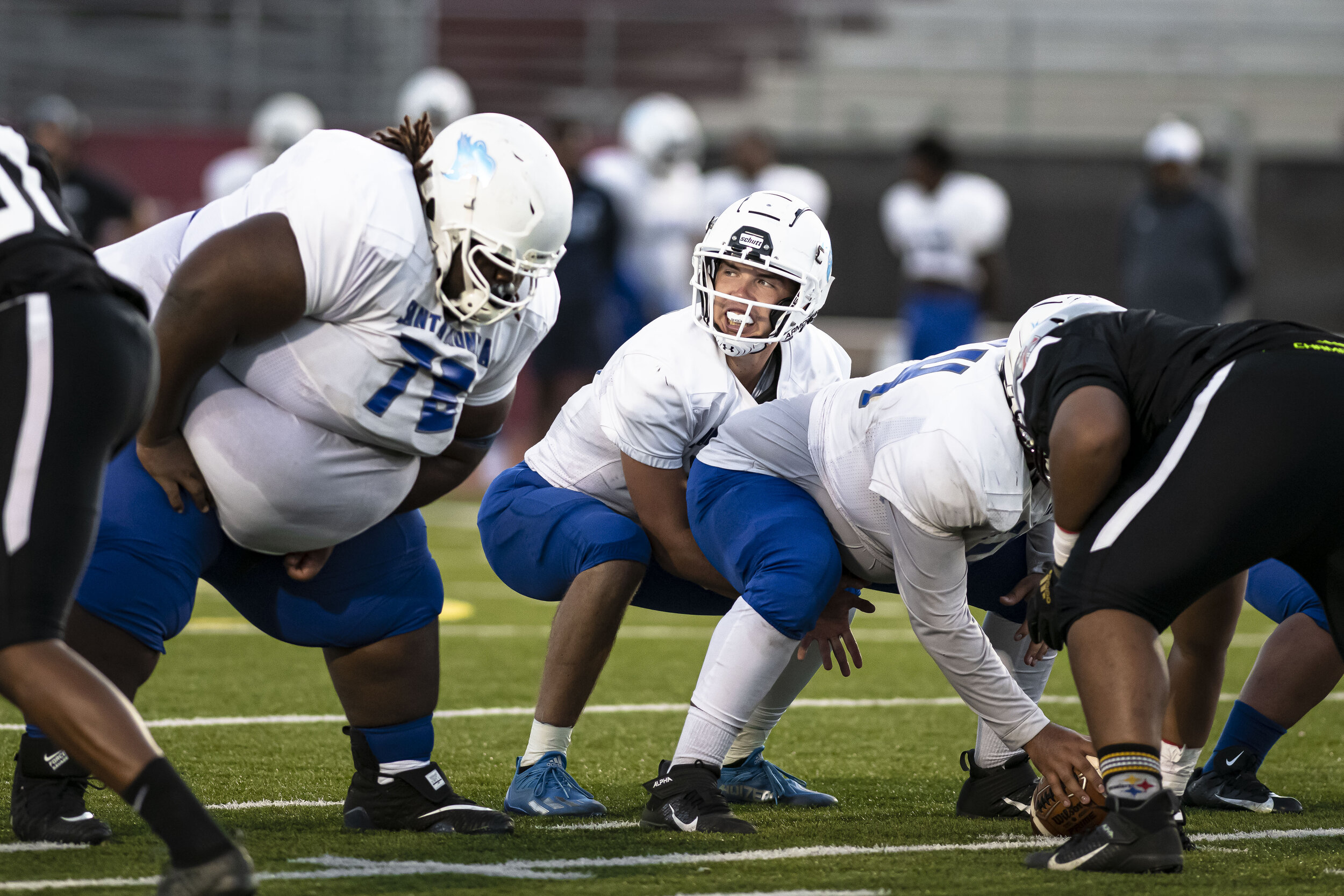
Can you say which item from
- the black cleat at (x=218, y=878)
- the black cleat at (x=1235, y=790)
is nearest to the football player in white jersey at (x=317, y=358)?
the black cleat at (x=218, y=878)

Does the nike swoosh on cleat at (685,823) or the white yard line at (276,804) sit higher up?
the nike swoosh on cleat at (685,823)

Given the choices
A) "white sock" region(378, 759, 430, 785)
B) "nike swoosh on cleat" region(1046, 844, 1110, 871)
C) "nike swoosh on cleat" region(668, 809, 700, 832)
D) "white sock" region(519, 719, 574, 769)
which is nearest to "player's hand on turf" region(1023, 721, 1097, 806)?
"nike swoosh on cleat" region(1046, 844, 1110, 871)

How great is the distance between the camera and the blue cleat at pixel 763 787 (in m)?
3.54

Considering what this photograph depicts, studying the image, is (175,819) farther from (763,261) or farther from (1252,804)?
(1252,804)

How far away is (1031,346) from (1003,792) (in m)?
0.95

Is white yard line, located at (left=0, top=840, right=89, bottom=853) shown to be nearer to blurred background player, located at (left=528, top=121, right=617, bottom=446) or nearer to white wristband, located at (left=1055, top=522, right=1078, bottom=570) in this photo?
white wristband, located at (left=1055, top=522, right=1078, bottom=570)

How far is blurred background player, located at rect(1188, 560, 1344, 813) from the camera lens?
140 inches

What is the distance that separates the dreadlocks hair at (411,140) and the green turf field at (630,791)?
1.21m

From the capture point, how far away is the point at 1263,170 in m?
12.5

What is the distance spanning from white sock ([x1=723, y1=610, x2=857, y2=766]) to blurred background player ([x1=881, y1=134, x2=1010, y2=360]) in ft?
22.6

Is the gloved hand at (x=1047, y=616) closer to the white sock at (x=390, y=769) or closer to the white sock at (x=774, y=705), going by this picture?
A: the white sock at (x=774, y=705)

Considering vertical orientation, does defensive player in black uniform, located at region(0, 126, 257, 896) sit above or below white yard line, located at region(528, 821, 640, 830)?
above

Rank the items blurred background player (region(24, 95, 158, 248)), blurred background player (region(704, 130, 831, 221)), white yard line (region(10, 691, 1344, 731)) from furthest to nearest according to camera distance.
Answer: blurred background player (region(704, 130, 831, 221)), blurred background player (region(24, 95, 158, 248)), white yard line (region(10, 691, 1344, 731))

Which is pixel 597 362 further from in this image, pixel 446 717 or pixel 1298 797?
pixel 1298 797
